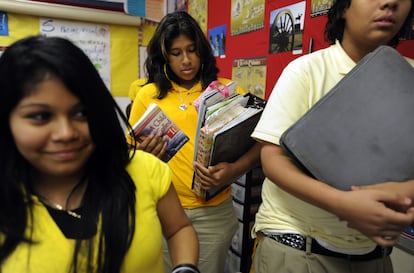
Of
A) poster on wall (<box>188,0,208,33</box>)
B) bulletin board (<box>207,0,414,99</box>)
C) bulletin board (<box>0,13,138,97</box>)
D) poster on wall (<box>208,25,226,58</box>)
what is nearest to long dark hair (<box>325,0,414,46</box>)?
bulletin board (<box>207,0,414,99</box>)

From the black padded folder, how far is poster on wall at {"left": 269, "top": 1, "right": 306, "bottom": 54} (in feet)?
2.97

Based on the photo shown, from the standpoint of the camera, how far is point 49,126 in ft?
1.90

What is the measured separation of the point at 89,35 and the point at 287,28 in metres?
1.84

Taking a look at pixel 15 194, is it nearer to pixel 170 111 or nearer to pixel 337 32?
pixel 170 111

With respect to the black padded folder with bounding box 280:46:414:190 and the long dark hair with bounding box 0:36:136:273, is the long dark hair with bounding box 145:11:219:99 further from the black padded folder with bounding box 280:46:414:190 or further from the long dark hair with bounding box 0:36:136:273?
the black padded folder with bounding box 280:46:414:190

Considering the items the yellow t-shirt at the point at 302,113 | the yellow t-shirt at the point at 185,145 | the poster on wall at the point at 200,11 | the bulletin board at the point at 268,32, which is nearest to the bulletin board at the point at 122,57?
the poster on wall at the point at 200,11

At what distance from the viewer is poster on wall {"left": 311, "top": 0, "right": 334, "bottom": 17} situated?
4.29ft

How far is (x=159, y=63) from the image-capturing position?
1318 millimetres

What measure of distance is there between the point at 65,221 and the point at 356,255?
630mm

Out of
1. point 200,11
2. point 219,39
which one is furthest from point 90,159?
point 200,11

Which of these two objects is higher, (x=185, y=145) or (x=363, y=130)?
(x=363, y=130)

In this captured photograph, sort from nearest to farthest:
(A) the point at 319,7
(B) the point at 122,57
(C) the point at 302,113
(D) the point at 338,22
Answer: (C) the point at 302,113, (D) the point at 338,22, (A) the point at 319,7, (B) the point at 122,57

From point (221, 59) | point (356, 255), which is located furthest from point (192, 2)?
point (356, 255)

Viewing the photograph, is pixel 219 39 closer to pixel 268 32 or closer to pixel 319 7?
pixel 268 32
